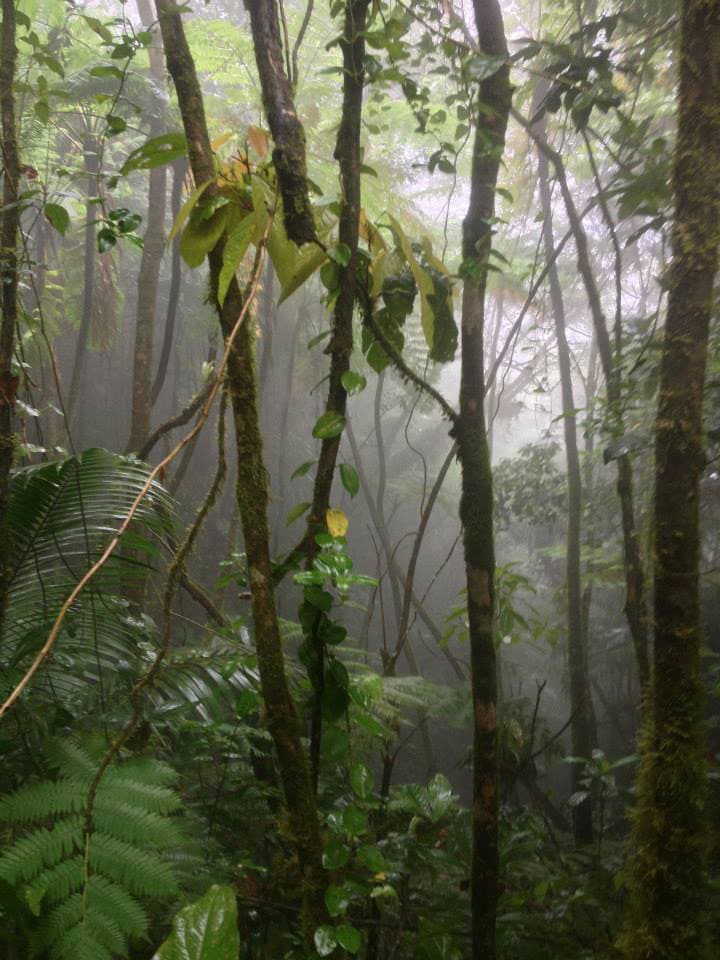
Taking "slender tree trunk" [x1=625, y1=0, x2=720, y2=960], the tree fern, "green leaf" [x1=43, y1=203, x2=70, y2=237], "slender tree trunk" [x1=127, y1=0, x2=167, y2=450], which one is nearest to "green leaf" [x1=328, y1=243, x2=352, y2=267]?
"slender tree trunk" [x1=625, y1=0, x2=720, y2=960]

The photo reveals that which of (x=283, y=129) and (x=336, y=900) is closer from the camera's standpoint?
(x=336, y=900)

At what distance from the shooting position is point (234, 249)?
1.42 metres

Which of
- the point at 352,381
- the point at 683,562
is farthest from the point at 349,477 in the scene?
the point at 683,562

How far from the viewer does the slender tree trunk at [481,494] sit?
171 cm

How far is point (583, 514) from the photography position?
765 cm

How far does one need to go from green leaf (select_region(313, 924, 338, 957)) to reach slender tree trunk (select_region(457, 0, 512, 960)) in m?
0.59

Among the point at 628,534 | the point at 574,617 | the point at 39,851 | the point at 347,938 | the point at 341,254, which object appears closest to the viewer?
the point at 347,938

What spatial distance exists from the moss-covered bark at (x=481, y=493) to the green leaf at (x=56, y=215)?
125cm

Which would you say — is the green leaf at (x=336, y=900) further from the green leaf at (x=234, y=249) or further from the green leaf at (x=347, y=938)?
the green leaf at (x=234, y=249)

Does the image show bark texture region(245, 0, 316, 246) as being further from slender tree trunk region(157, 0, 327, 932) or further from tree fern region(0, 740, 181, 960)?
tree fern region(0, 740, 181, 960)

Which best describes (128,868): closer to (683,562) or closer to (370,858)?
(370,858)

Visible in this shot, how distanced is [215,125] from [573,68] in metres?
3.99

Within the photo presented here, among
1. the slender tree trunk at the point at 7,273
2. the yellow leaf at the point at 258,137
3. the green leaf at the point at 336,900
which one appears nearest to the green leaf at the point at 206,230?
the yellow leaf at the point at 258,137

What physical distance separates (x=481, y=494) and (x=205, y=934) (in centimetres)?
129
